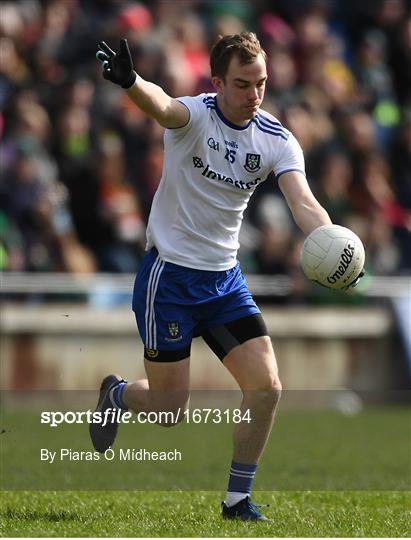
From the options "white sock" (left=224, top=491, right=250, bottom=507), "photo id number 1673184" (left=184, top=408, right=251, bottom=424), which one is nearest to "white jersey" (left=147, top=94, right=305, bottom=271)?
"photo id number 1673184" (left=184, top=408, right=251, bottom=424)

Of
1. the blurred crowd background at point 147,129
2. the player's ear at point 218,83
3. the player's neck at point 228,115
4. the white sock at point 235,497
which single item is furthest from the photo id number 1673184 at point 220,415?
the blurred crowd background at point 147,129

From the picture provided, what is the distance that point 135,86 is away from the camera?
6.34 metres

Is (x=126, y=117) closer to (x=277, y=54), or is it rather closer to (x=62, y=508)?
(x=277, y=54)

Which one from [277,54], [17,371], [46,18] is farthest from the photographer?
[277,54]

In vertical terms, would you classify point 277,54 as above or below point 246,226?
above

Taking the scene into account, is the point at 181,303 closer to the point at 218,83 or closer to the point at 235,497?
the point at 235,497

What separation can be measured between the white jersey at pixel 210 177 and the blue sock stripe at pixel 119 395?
2.94 feet

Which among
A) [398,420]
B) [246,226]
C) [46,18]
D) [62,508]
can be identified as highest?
[46,18]

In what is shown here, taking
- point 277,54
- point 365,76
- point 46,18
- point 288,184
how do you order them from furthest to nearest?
point 365,76 < point 277,54 < point 46,18 < point 288,184

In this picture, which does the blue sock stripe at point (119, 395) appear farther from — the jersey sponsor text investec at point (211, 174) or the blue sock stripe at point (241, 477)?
the jersey sponsor text investec at point (211, 174)

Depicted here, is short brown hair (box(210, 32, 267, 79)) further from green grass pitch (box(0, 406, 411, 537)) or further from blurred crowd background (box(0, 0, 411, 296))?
blurred crowd background (box(0, 0, 411, 296))

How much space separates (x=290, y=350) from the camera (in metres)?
14.8

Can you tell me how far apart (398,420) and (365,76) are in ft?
17.9

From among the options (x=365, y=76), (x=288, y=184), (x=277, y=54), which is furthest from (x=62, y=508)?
(x=365, y=76)
